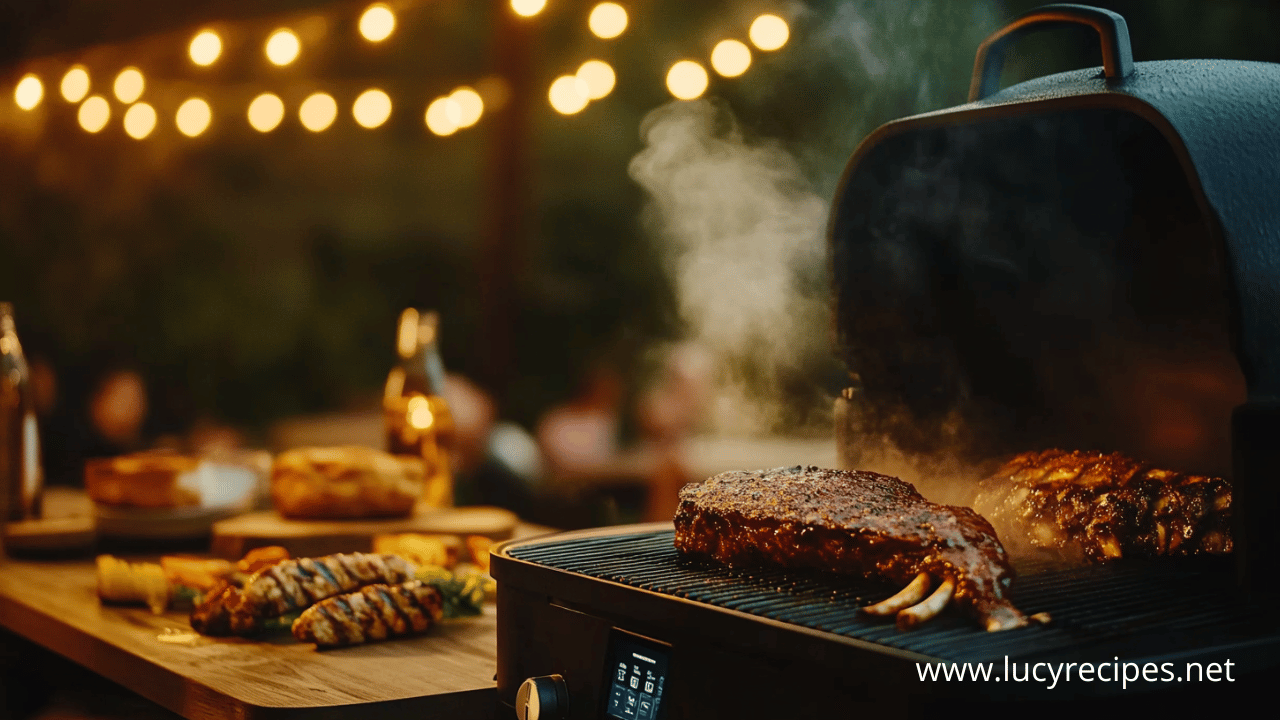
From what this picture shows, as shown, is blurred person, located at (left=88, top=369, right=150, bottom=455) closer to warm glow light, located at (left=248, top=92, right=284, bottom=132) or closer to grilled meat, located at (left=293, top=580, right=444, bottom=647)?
warm glow light, located at (left=248, top=92, right=284, bottom=132)

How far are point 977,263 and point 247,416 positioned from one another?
950 cm

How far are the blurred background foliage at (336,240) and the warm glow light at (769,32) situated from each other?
2.33 m

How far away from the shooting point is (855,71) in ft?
Answer: 8.84

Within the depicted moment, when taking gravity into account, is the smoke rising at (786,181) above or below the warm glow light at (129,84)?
below

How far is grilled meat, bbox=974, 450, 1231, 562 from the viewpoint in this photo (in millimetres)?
1748

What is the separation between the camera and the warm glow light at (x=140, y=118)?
4781mm

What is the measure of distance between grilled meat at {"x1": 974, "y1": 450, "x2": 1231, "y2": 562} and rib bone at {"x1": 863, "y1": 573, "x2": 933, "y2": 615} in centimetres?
53

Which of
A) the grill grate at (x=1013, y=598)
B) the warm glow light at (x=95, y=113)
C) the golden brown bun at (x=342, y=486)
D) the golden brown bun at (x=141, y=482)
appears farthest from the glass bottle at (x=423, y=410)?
the warm glow light at (x=95, y=113)

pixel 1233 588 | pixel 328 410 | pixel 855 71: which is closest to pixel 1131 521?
pixel 1233 588

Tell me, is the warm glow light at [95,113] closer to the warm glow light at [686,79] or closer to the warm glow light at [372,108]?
the warm glow light at [372,108]

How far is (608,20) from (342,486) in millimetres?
2008

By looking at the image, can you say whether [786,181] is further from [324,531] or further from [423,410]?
[324,531]

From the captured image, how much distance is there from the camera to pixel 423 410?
3.49 metres

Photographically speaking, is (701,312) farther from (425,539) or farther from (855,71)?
(425,539)
